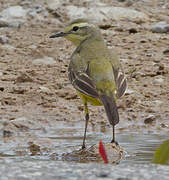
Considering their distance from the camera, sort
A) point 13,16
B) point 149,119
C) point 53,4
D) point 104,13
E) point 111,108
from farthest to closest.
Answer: point 53,4 → point 104,13 → point 13,16 → point 149,119 → point 111,108

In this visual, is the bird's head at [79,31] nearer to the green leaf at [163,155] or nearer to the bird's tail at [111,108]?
the bird's tail at [111,108]

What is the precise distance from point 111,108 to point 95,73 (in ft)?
2.70

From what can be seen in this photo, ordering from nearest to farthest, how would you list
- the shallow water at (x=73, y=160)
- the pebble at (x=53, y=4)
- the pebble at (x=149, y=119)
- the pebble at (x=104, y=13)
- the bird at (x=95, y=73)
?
1. the shallow water at (x=73, y=160)
2. the bird at (x=95, y=73)
3. the pebble at (x=149, y=119)
4. the pebble at (x=104, y=13)
5. the pebble at (x=53, y=4)

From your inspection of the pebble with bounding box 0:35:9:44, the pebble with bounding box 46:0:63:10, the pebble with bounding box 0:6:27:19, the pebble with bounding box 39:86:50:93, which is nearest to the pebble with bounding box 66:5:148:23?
the pebble with bounding box 46:0:63:10

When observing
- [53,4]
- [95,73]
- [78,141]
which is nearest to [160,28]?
[53,4]

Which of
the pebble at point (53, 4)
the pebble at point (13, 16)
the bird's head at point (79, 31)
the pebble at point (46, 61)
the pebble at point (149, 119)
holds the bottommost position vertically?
the pebble at point (149, 119)

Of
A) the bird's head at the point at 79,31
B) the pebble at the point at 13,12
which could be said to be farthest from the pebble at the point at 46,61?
the bird's head at the point at 79,31

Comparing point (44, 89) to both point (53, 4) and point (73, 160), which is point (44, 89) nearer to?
point (73, 160)

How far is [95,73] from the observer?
7039 millimetres

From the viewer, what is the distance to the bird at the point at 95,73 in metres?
6.57

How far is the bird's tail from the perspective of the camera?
20.1 feet

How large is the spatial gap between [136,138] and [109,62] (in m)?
1.03

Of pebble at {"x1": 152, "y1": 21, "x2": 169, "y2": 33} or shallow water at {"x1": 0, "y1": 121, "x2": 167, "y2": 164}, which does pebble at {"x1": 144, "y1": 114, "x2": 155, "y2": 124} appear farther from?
pebble at {"x1": 152, "y1": 21, "x2": 169, "y2": 33}

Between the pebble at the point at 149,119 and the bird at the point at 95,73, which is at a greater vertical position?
the bird at the point at 95,73
